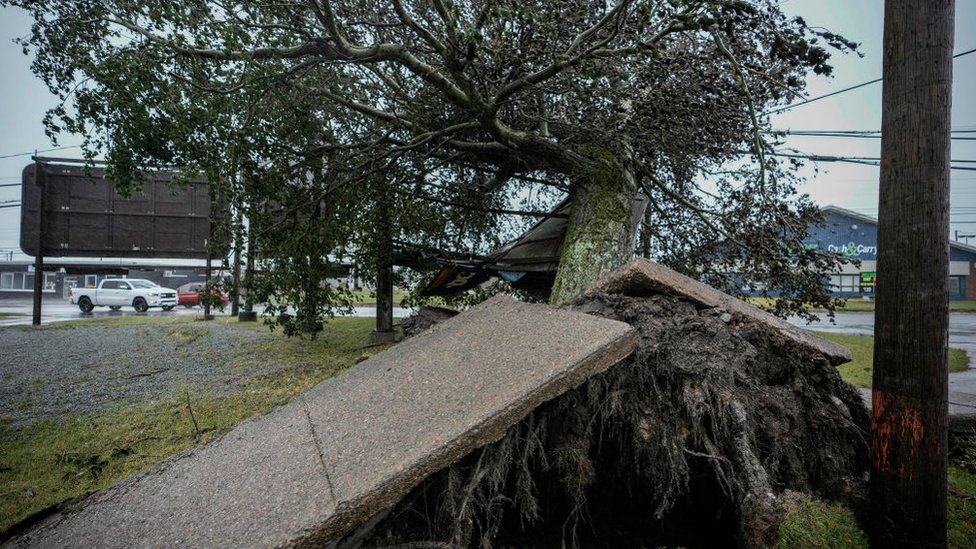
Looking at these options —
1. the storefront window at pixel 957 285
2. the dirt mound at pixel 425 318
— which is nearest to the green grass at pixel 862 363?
the dirt mound at pixel 425 318

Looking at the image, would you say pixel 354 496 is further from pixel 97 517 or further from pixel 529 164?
pixel 529 164

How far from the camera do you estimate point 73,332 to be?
369 inches

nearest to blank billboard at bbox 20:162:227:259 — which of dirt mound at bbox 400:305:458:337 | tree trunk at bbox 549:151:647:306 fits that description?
dirt mound at bbox 400:305:458:337

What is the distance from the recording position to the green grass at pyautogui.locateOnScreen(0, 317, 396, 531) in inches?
109

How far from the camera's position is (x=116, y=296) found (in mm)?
19391

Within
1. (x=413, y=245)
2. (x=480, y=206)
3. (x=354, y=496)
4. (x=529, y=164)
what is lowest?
(x=354, y=496)

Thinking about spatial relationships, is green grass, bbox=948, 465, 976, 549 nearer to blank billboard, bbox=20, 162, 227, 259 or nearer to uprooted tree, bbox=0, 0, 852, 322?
uprooted tree, bbox=0, 0, 852, 322

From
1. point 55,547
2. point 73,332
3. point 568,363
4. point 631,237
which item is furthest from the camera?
point 73,332

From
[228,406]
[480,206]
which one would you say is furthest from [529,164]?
[228,406]

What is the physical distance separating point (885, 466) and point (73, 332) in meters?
12.5

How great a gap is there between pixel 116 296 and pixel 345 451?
895 inches

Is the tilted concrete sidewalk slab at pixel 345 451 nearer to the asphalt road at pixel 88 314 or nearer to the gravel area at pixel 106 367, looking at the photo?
the gravel area at pixel 106 367

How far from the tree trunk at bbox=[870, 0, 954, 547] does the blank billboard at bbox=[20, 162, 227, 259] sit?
1121cm

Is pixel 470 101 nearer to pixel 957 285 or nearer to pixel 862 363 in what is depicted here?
pixel 862 363
